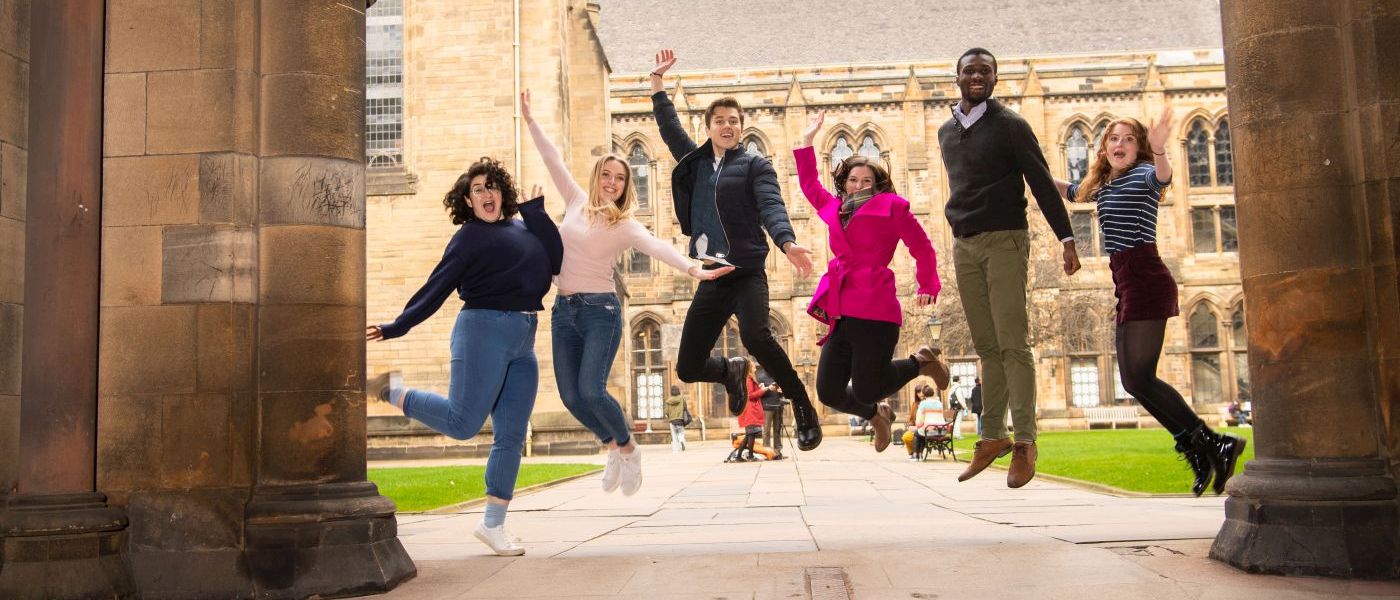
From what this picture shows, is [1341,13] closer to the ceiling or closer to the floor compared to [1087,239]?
closer to the floor

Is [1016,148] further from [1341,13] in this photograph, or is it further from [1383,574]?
[1383,574]

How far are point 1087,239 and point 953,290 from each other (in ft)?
23.2

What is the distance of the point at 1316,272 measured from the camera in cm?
641

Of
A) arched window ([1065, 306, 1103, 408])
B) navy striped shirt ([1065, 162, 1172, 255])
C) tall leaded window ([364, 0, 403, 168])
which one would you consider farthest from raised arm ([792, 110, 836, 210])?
arched window ([1065, 306, 1103, 408])

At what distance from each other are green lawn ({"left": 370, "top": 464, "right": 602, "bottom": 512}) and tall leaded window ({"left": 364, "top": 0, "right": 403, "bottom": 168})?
9.07m

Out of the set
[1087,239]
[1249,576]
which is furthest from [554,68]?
[1087,239]

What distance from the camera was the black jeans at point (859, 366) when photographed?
6.87 m

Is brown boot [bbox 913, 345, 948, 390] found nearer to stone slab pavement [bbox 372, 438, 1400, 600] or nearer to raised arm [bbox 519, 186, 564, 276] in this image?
stone slab pavement [bbox 372, 438, 1400, 600]

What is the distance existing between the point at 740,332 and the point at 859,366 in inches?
26.4

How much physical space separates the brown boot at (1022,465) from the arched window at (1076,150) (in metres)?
45.5

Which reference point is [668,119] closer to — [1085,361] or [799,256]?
[799,256]

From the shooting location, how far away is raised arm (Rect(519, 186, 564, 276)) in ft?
22.8

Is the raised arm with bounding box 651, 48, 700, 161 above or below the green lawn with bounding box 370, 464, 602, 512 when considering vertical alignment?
above

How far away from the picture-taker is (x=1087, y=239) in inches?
1836
